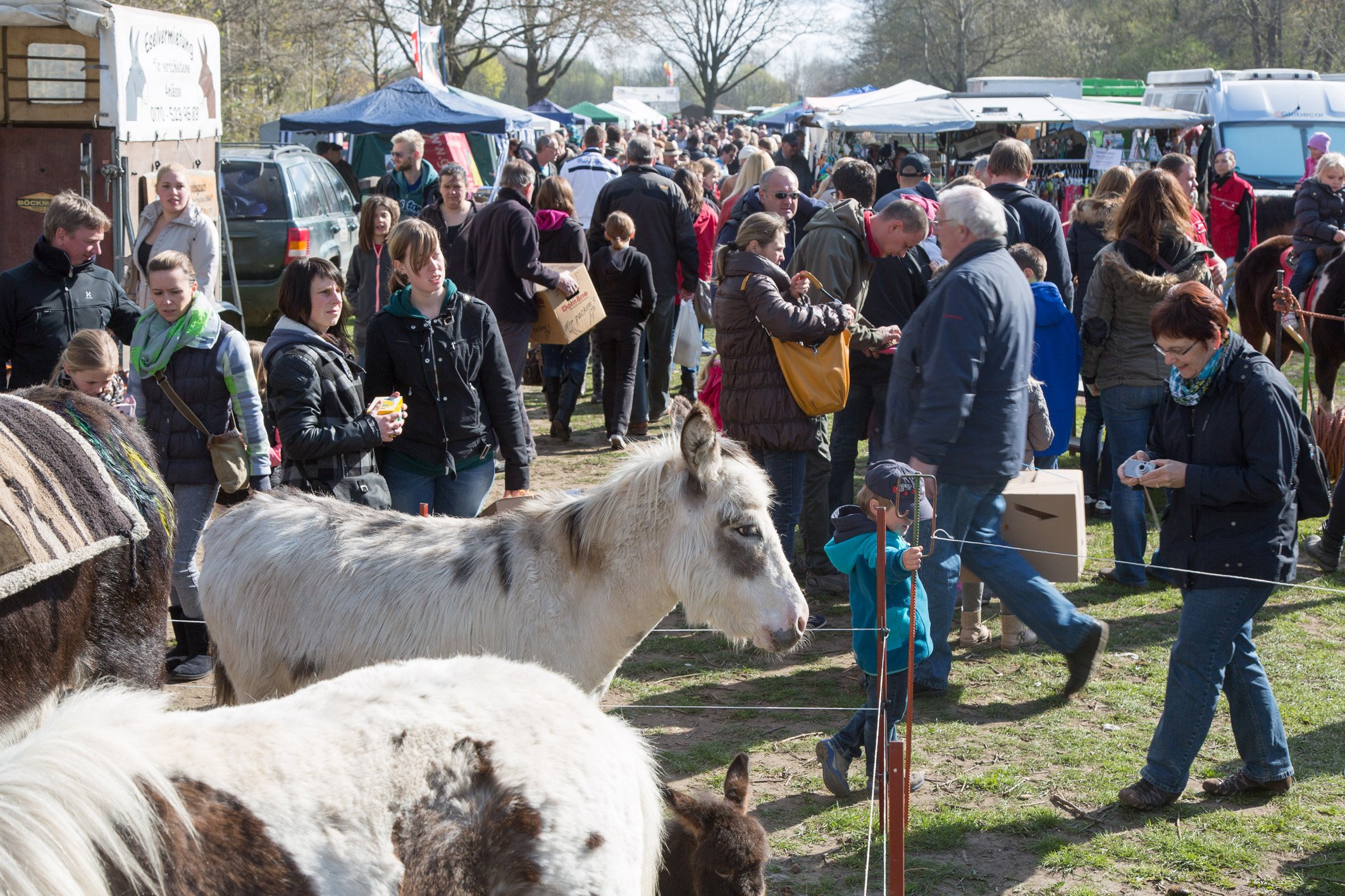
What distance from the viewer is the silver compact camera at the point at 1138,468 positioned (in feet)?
13.8

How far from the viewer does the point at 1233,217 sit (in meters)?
14.1

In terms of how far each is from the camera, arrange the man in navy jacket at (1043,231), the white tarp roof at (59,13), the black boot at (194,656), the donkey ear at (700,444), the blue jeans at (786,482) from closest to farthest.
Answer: the donkey ear at (700,444) < the black boot at (194,656) < the blue jeans at (786,482) < the man in navy jacket at (1043,231) < the white tarp roof at (59,13)

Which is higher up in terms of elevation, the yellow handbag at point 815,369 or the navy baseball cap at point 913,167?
the navy baseball cap at point 913,167

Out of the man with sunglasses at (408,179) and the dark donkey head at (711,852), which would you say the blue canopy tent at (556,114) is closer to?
the man with sunglasses at (408,179)

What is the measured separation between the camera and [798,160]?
42.4 ft

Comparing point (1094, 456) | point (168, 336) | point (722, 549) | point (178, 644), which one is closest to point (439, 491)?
point (168, 336)

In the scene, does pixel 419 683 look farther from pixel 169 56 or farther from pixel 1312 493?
pixel 169 56

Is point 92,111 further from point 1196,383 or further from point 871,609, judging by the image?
point 1196,383

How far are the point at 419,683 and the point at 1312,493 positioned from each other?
3.48 m

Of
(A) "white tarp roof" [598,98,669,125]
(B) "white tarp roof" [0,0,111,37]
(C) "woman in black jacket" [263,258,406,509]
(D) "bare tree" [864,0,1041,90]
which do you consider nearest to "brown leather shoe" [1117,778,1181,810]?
(C) "woman in black jacket" [263,258,406,509]

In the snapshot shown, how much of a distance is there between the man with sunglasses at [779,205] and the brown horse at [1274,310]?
3.96 metres

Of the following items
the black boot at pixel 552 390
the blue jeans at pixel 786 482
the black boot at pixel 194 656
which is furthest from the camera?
the black boot at pixel 552 390

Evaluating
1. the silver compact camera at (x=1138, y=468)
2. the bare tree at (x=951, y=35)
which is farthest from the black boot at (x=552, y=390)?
the bare tree at (x=951, y=35)

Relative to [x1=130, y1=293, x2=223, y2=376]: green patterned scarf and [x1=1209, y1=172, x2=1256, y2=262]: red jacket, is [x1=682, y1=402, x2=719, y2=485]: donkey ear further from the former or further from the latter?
[x1=1209, y1=172, x2=1256, y2=262]: red jacket
